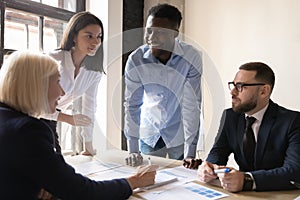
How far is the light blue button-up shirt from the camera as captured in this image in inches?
67.8

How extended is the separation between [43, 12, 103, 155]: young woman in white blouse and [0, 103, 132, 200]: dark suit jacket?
0.73 m

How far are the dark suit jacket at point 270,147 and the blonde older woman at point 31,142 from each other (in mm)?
573

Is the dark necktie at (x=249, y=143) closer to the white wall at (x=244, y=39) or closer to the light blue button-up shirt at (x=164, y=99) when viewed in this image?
the light blue button-up shirt at (x=164, y=99)

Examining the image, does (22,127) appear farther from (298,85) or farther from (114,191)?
(298,85)

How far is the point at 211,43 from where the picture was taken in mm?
2908

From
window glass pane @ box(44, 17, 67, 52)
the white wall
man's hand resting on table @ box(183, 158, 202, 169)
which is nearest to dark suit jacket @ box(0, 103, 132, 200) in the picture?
man's hand resting on table @ box(183, 158, 202, 169)

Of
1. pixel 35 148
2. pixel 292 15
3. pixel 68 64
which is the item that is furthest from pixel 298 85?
pixel 35 148

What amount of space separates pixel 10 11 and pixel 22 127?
1.53m

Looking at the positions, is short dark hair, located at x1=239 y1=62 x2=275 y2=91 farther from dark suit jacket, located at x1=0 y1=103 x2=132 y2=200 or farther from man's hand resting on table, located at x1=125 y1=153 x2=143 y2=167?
dark suit jacket, located at x1=0 y1=103 x2=132 y2=200

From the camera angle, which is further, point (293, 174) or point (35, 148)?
point (293, 174)

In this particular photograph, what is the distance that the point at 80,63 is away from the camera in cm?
179

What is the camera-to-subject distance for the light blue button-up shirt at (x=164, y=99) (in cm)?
172

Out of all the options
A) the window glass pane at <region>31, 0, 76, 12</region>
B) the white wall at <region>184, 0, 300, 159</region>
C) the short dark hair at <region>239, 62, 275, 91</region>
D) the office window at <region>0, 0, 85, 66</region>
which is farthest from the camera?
the white wall at <region>184, 0, 300, 159</region>

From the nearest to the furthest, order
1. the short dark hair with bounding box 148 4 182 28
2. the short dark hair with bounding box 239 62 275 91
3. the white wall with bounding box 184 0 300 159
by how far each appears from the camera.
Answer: the short dark hair with bounding box 239 62 275 91
the short dark hair with bounding box 148 4 182 28
the white wall with bounding box 184 0 300 159
